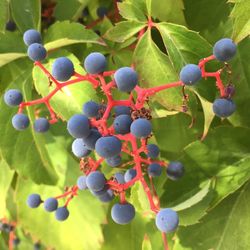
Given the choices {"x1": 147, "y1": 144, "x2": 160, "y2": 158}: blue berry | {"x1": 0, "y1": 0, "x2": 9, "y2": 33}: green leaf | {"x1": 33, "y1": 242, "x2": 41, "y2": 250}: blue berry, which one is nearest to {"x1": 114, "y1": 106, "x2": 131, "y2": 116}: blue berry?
{"x1": 147, "y1": 144, "x2": 160, "y2": 158}: blue berry

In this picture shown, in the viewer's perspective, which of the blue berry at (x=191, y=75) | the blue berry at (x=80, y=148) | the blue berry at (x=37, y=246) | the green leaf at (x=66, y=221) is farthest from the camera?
the blue berry at (x=37, y=246)

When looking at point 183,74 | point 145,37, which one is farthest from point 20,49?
point 183,74

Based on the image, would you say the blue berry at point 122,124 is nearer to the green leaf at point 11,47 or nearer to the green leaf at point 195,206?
the green leaf at point 195,206

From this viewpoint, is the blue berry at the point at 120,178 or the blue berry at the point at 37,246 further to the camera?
the blue berry at the point at 37,246

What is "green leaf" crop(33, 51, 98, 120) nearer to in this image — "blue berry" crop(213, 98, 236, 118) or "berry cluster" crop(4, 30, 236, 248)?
"berry cluster" crop(4, 30, 236, 248)

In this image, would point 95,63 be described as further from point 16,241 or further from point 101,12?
point 16,241

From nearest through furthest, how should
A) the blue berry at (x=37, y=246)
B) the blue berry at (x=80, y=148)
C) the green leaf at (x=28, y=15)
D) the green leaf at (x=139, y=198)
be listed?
the blue berry at (x=80, y=148) → the green leaf at (x=139, y=198) → the green leaf at (x=28, y=15) → the blue berry at (x=37, y=246)

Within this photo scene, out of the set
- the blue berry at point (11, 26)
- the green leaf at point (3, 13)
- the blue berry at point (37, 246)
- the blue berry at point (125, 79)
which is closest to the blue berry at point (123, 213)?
the blue berry at point (125, 79)
